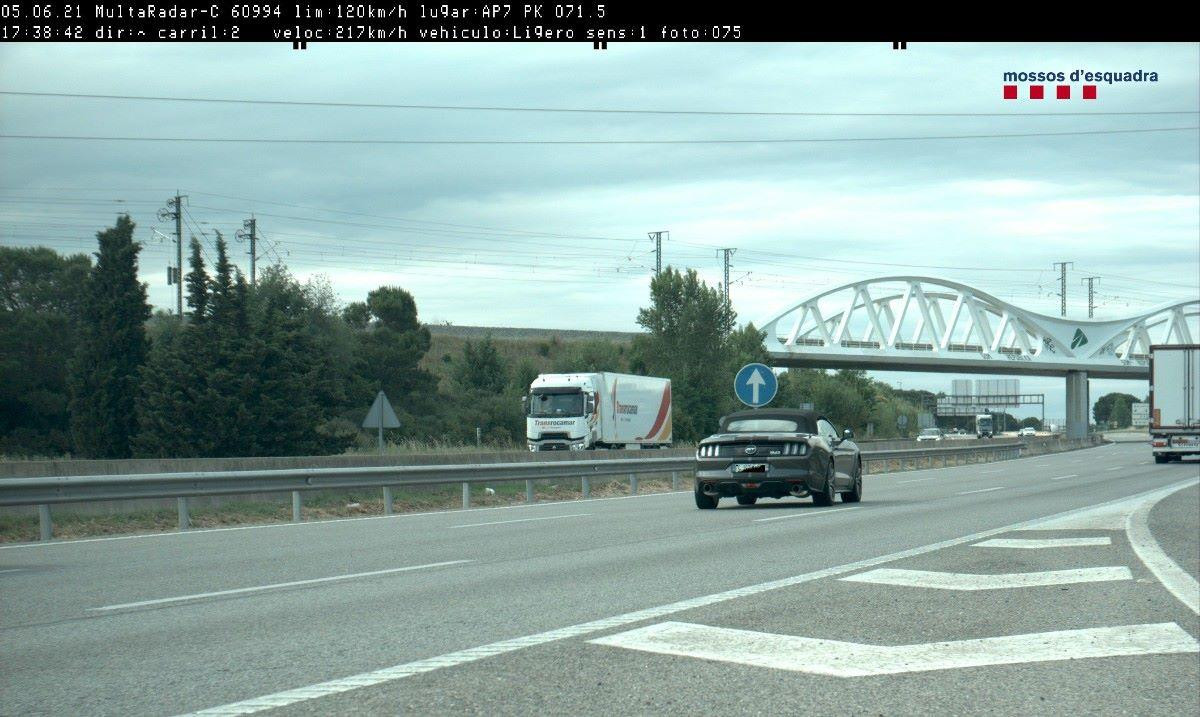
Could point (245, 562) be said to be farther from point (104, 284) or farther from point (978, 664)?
point (104, 284)

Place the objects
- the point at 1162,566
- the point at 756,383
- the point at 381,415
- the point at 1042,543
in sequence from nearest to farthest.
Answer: the point at 1162,566 → the point at 1042,543 → the point at 381,415 → the point at 756,383

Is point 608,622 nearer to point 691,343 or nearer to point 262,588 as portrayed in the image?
point 262,588

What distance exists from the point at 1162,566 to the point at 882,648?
548 cm

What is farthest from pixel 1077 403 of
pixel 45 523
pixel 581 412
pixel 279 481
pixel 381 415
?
pixel 45 523

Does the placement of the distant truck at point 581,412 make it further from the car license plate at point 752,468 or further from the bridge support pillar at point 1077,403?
the bridge support pillar at point 1077,403

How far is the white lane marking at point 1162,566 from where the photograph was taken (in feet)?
31.8

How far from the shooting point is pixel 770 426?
21109 millimetres

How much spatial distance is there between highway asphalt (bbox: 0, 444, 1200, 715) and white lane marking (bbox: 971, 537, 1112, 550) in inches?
2.0

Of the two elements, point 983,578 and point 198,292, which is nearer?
point 983,578

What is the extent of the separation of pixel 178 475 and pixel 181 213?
55.3m

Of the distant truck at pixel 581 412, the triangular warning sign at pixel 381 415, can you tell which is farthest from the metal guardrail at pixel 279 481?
the distant truck at pixel 581 412

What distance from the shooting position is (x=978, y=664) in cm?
697

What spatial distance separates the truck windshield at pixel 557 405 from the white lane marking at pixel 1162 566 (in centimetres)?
2941
